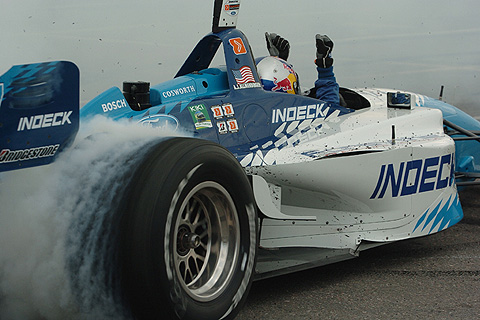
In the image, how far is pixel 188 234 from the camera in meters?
2.94

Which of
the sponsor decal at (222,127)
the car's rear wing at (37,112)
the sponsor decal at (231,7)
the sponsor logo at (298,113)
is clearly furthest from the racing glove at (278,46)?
the car's rear wing at (37,112)

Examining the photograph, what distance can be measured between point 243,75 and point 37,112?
2.03 m

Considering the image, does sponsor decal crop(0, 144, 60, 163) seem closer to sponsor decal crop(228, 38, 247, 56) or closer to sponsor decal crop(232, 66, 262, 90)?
sponsor decal crop(232, 66, 262, 90)

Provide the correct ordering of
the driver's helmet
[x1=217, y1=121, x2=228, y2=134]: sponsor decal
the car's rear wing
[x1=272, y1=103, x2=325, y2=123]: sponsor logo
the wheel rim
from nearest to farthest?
the car's rear wing < the wheel rim < [x1=217, y1=121, x2=228, y2=134]: sponsor decal < [x1=272, y1=103, x2=325, y2=123]: sponsor logo < the driver's helmet

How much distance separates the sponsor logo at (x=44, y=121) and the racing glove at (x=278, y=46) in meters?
3.04

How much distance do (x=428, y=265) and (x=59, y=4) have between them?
4034 millimetres

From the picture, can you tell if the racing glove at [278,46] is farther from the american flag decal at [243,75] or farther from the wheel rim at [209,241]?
the wheel rim at [209,241]

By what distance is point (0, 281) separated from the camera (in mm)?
2609

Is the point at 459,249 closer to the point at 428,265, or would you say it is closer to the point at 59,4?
the point at 428,265

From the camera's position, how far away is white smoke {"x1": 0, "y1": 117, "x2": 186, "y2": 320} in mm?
2578

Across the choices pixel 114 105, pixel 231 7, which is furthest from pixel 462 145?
pixel 114 105

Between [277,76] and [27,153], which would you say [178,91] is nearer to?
[277,76]

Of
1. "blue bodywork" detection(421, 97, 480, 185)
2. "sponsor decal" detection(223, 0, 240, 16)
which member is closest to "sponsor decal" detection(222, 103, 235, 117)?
"sponsor decal" detection(223, 0, 240, 16)

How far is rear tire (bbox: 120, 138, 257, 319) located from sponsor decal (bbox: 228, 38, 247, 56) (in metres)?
1.53
